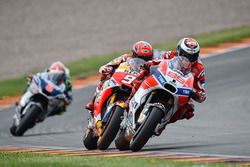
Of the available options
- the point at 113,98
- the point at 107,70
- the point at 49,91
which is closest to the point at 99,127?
the point at 113,98

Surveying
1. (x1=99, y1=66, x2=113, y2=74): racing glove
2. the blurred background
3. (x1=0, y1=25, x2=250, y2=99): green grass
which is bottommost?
the blurred background

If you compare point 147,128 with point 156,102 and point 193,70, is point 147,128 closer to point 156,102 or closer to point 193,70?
point 156,102

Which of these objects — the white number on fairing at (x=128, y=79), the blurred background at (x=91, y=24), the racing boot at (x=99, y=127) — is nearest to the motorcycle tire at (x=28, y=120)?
the racing boot at (x=99, y=127)

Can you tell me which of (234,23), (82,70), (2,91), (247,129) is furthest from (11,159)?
(234,23)

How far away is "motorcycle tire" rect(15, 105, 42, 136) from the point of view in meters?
16.4

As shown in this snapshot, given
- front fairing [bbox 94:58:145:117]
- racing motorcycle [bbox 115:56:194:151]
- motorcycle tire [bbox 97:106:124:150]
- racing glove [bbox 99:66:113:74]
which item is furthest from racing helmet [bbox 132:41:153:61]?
motorcycle tire [bbox 97:106:124:150]

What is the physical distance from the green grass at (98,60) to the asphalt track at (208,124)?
2.08m

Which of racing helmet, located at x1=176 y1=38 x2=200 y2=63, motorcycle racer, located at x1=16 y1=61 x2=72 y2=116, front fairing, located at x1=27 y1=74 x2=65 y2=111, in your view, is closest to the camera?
racing helmet, located at x1=176 y1=38 x2=200 y2=63

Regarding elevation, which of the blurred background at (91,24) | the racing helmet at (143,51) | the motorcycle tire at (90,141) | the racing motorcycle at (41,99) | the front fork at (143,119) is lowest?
the blurred background at (91,24)

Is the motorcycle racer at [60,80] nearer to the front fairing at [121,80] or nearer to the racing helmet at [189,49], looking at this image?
the front fairing at [121,80]

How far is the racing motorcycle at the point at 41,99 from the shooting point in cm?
1686

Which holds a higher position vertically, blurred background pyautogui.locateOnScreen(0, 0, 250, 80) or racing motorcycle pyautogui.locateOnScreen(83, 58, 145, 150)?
racing motorcycle pyautogui.locateOnScreen(83, 58, 145, 150)

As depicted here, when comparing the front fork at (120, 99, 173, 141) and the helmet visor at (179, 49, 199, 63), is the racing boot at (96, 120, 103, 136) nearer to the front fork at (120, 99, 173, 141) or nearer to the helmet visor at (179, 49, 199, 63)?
the front fork at (120, 99, 173, 141)

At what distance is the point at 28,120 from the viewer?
1656 cm
